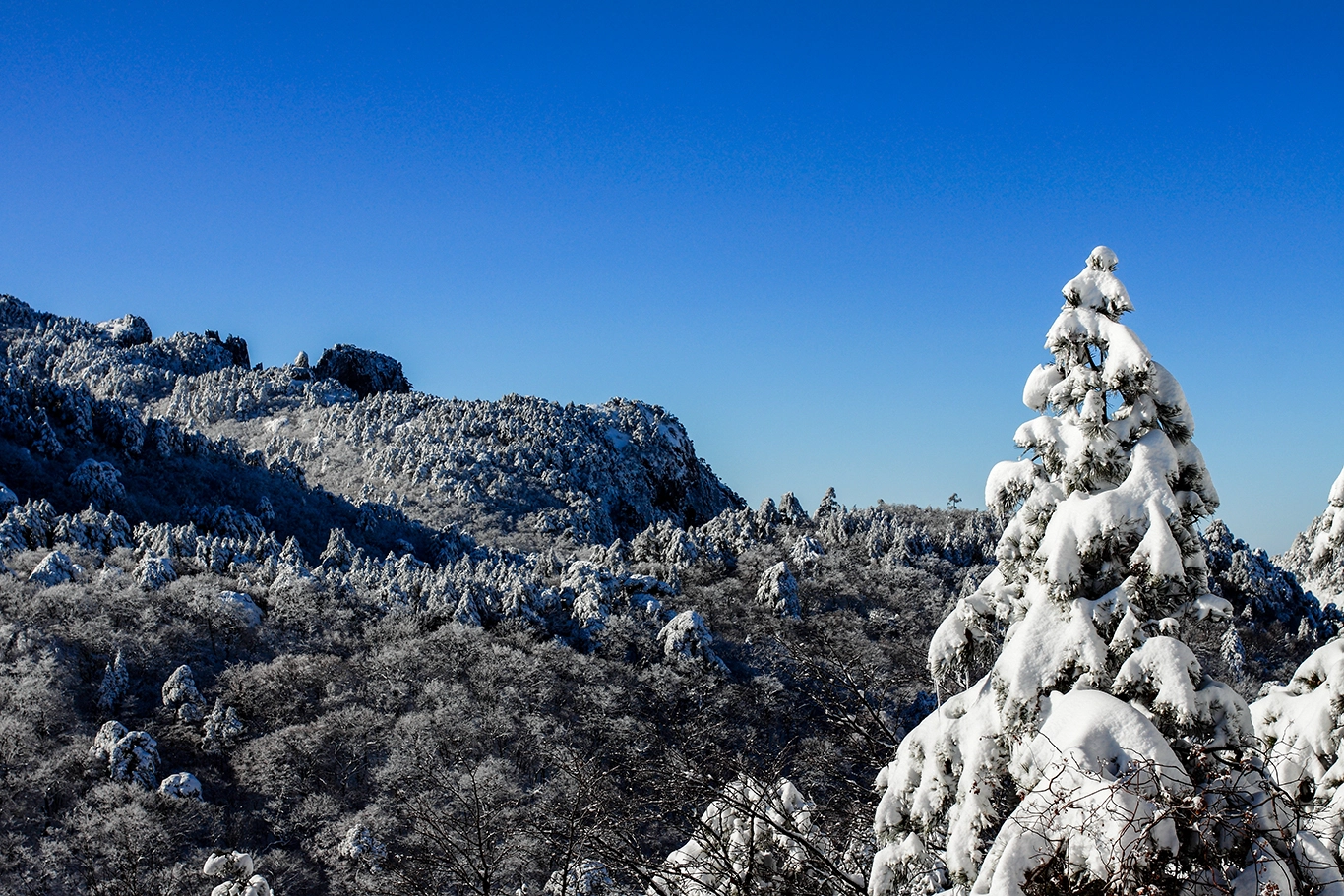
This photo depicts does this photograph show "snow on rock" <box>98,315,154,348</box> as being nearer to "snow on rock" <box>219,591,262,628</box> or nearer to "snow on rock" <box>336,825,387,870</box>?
"snow on rock" <box>219,591,262,628</box>

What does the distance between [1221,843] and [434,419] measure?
152 meters

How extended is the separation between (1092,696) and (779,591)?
7171 centimetres

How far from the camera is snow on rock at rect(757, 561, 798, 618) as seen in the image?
75.5m

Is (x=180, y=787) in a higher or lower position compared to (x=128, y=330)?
lower

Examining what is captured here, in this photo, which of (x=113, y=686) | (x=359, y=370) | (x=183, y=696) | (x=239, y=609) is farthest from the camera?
(x=359, y=370)

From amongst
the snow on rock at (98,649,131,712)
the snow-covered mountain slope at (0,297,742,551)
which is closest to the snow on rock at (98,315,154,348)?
the snow-covered mountain slope at (0,297,742,551)

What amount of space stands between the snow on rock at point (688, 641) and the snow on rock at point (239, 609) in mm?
29553

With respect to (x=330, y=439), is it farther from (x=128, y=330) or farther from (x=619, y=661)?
(x=619, y=661)

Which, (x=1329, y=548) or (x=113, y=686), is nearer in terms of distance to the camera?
(x=1329, y=548)

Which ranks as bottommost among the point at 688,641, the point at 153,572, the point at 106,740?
the point at 106,740

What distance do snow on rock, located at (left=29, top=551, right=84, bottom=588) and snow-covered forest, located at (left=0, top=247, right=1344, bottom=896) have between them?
4.49 ft

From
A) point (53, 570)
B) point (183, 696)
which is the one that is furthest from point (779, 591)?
point (53, 570)

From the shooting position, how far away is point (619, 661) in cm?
6375

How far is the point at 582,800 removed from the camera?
13.9 m
